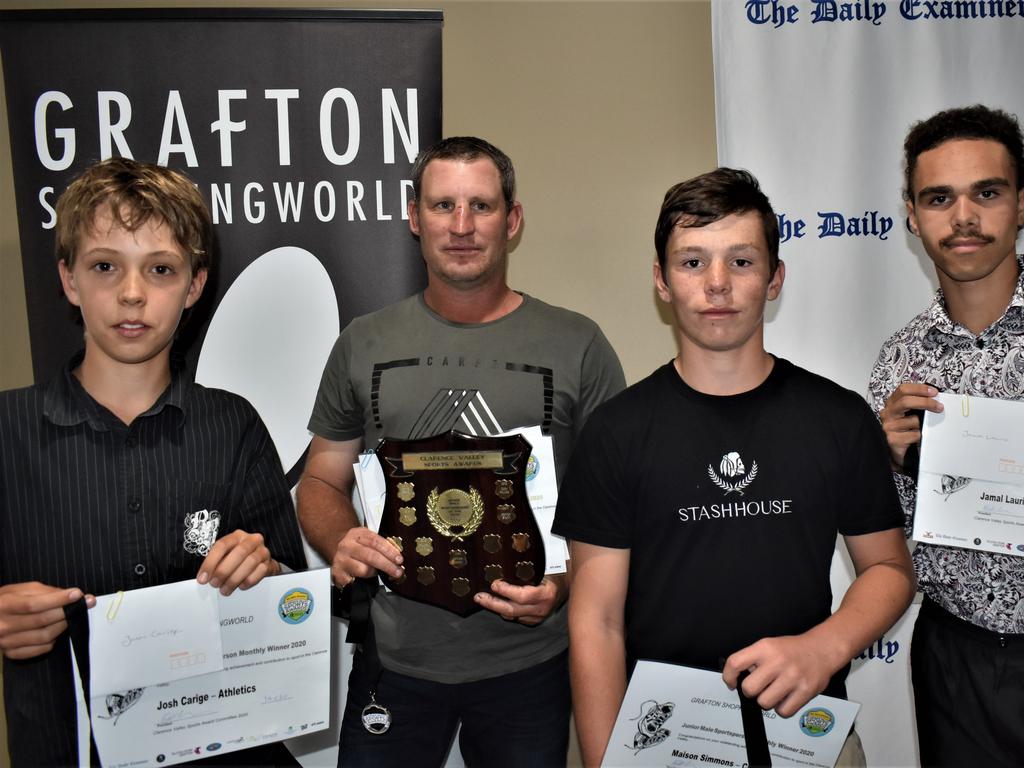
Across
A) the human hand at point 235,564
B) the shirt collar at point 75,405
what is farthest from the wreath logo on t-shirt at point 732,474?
the shirt collar at point 75,405

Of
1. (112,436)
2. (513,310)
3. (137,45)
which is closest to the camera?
(112,436)

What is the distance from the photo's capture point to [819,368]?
11.4 feet

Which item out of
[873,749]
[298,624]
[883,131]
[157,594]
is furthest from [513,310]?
[873,749]

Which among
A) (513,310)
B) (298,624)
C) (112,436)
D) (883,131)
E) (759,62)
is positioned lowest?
(298,624)

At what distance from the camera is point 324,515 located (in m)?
2.67

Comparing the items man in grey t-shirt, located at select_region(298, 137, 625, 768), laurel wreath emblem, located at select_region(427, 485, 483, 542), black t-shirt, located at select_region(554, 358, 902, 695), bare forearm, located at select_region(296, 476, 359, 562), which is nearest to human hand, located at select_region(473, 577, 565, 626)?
man in grey t-shirt, located at select_region(298, 137, 625, 768)

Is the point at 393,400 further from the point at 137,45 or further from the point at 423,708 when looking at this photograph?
the point at 137,45

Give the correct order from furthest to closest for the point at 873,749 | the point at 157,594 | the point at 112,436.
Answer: the point at 873,749 < the point at 112,436 < the point at 157,594

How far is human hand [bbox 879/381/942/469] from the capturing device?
7.38ft

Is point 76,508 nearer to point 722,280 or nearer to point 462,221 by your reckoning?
point 462,221

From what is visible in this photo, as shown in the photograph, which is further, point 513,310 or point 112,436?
point 513,310

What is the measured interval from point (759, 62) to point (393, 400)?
2.17m

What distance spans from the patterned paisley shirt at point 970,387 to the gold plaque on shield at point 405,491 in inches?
59.3

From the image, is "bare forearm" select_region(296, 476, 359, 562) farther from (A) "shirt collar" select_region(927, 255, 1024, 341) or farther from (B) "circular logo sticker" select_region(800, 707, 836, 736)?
(A) "shirt collar" select_region(927, 255, 1024, 341)
